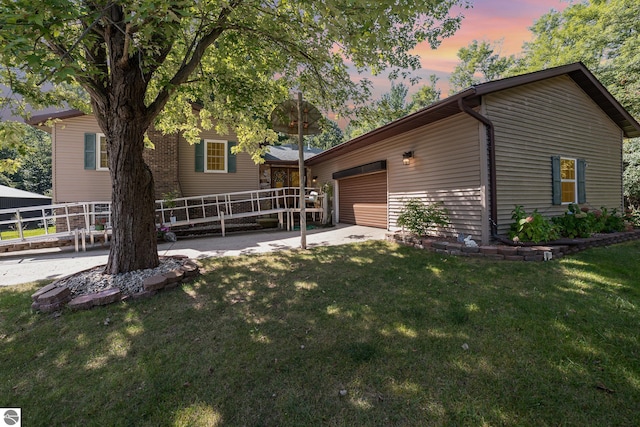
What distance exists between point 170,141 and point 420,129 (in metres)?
8.58

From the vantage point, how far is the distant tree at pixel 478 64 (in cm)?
2006

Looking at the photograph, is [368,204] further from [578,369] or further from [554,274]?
[578,369]

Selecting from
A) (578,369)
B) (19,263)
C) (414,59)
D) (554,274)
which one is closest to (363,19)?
(414,59)

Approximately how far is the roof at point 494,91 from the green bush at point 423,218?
2.11 metres

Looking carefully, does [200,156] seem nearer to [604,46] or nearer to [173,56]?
Answer: [173,56]

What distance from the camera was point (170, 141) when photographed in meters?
9.59

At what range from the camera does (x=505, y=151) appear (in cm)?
577

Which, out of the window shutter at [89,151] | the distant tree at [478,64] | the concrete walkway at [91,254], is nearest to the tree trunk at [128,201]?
the concrete walkway at [91,254]

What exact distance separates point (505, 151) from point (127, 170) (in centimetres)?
723

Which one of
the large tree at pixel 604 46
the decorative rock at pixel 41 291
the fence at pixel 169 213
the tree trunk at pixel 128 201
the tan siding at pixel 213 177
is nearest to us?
the decorative rock at pixel 41 291

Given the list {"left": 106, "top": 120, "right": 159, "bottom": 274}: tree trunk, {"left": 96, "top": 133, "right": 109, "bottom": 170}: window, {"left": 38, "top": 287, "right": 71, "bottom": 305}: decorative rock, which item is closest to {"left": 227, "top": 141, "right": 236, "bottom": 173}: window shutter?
{"left": 96, "top": 133, "right": 109, "bottom": 170}: window

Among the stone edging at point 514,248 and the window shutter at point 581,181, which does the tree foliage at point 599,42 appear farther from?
the stone edging at point 514,248

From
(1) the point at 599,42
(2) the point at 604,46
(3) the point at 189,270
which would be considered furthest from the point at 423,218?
(2) the point at 604,46

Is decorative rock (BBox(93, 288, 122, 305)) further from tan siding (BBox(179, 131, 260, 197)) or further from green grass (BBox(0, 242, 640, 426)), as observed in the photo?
tan siding (BBox(179, 131, 260, 197))
